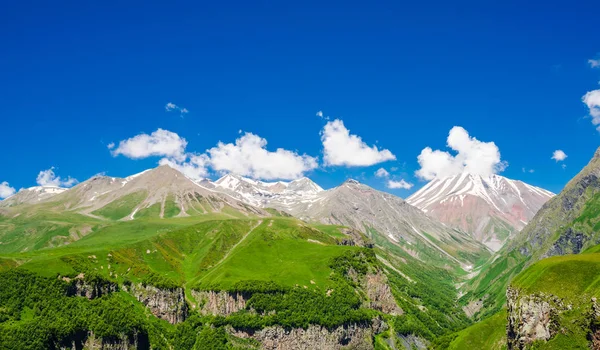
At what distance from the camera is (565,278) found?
13112 cm

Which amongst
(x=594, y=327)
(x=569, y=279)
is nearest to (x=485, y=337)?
(x=569, y=279)

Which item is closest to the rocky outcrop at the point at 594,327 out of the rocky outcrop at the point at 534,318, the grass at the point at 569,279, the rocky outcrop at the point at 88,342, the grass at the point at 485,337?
the grass at the point at 569,279

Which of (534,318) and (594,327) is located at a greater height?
(534,318)

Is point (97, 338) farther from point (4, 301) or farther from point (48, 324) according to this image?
point (4, 301)

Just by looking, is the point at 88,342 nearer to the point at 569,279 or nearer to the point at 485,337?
the point at 485,337

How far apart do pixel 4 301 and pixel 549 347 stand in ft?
662

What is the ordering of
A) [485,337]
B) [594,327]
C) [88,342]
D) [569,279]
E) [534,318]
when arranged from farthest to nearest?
[88,342], [485,337], [569,279], [534,318], [594,327]

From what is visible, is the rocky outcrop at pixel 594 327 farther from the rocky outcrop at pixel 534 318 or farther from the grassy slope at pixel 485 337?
the grassy slope at pixel 485 337

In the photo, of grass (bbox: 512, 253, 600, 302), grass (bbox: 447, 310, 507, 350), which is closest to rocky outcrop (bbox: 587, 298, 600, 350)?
grass (bbox: 512, 253, 600, 302)

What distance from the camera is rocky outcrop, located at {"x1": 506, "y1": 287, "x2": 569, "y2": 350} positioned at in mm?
117750

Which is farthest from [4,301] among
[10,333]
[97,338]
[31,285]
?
[97,338]

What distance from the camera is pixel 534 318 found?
122 metres

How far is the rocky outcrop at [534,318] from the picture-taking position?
117750 millimetres

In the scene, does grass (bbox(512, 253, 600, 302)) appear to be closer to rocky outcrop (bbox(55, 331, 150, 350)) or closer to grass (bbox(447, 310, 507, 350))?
grass (bbox(447, 310, 507, 350))
